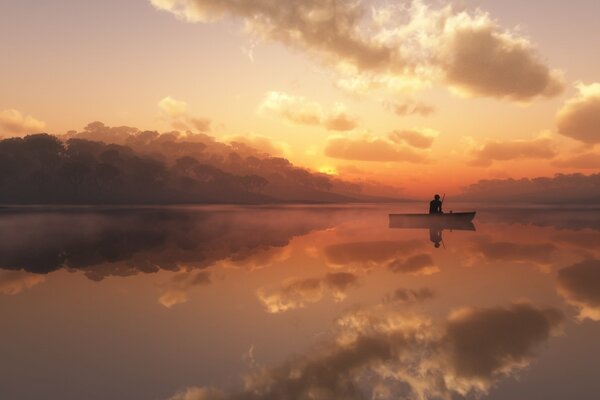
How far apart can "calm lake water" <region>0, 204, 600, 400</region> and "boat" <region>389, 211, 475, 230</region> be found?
28.5 m

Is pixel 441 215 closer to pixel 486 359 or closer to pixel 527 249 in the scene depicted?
pixel 527 249

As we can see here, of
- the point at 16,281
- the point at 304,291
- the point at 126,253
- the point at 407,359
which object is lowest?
the point at 126,253

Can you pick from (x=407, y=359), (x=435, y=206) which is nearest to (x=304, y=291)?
(x=407, y=359)

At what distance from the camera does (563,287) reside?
53.8 feet

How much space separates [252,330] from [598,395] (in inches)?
313

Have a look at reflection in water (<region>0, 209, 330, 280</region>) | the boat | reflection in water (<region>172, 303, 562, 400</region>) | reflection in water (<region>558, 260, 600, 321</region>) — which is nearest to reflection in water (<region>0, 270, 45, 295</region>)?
reflection in water (<region>0, 209, 330, 280</region>)

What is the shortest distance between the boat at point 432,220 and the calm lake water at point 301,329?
28.5 meters

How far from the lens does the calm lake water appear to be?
8250mm

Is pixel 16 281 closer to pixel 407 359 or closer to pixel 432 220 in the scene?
pixel 407 359

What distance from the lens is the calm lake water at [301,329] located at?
8.25 meters

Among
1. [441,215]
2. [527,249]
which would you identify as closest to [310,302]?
[527,249]

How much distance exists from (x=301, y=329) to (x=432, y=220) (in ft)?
149

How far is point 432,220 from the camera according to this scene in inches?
2109

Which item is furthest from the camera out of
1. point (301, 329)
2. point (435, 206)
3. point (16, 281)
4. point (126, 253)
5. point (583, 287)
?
point (435, 206)
